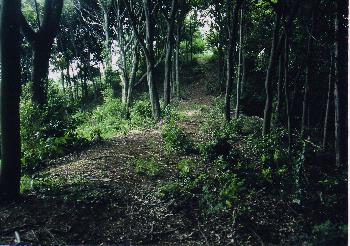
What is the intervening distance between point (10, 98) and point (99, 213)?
2725 mm

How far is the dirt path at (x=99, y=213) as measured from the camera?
18.8ft

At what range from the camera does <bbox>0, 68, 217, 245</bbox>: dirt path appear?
5730mm

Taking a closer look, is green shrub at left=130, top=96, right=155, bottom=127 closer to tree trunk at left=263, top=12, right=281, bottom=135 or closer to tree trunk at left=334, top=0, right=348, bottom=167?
tree trunk at left=263, top=12, right=281, bottom=135

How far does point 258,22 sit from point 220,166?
1240cm

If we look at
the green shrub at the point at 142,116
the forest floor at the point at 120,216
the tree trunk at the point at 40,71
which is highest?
the tree trunk at the point at 40,71

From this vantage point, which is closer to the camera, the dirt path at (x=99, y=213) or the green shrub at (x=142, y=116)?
the dirt path at (x=99, y=213)

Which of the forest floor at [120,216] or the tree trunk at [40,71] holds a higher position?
the tree trunk at [40,71]

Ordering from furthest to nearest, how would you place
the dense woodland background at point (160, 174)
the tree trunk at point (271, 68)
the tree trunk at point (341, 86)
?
the tree trunk at point (271, 68), the tree trunk at point (341, 86), the dense woodland background at point (160, 174)

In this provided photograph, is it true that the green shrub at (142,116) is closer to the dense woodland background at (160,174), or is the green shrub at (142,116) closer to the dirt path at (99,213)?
the dense woodland background at (160,174)

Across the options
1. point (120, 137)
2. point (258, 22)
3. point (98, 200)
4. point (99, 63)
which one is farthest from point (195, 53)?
point (98, 200)

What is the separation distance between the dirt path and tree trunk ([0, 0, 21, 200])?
0.51 metres

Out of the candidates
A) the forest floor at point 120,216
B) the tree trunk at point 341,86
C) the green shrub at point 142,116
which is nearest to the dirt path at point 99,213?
the forest floor at point 120,216

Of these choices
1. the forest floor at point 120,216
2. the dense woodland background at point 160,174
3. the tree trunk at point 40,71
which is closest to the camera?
the forest floor at point 120,216

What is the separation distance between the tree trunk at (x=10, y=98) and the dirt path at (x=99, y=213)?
1.67 feet
